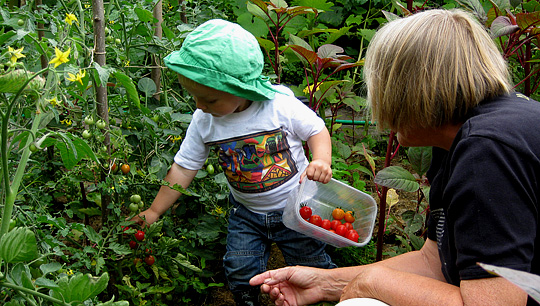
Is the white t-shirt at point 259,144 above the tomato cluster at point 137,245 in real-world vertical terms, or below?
above

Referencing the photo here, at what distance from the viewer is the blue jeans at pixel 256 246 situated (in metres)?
1.83

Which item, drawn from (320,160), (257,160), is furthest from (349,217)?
(257,160)

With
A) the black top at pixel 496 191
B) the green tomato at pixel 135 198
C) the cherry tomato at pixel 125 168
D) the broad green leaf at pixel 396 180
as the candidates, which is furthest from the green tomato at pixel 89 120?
the black top at pixel 496 191

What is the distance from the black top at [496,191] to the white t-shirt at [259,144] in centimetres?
83

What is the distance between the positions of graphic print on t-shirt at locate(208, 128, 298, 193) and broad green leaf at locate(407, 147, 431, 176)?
44cm

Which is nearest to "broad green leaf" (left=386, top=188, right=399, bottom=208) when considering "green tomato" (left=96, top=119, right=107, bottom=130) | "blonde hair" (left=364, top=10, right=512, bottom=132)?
"blonde hair" (left=364, top=10, right=512, bottom=132)

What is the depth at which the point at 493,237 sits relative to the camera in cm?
94

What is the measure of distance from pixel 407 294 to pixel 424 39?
1.94 ft

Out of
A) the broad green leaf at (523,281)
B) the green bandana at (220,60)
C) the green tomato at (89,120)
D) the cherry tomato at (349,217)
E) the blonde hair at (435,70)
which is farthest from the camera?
the cherry tomato at (349,217)

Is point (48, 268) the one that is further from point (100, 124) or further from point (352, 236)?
point (352, 236)

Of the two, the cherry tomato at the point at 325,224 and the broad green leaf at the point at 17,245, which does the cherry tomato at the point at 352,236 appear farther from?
the broad green leaf at the point at 17,245

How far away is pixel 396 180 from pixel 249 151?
1.69ft

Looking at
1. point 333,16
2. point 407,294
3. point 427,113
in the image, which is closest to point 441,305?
point 407,294

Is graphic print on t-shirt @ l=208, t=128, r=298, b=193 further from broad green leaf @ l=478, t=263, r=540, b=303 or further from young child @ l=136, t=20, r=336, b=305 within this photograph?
broad green leaf @ l=478, t=263, r=540, b=303
